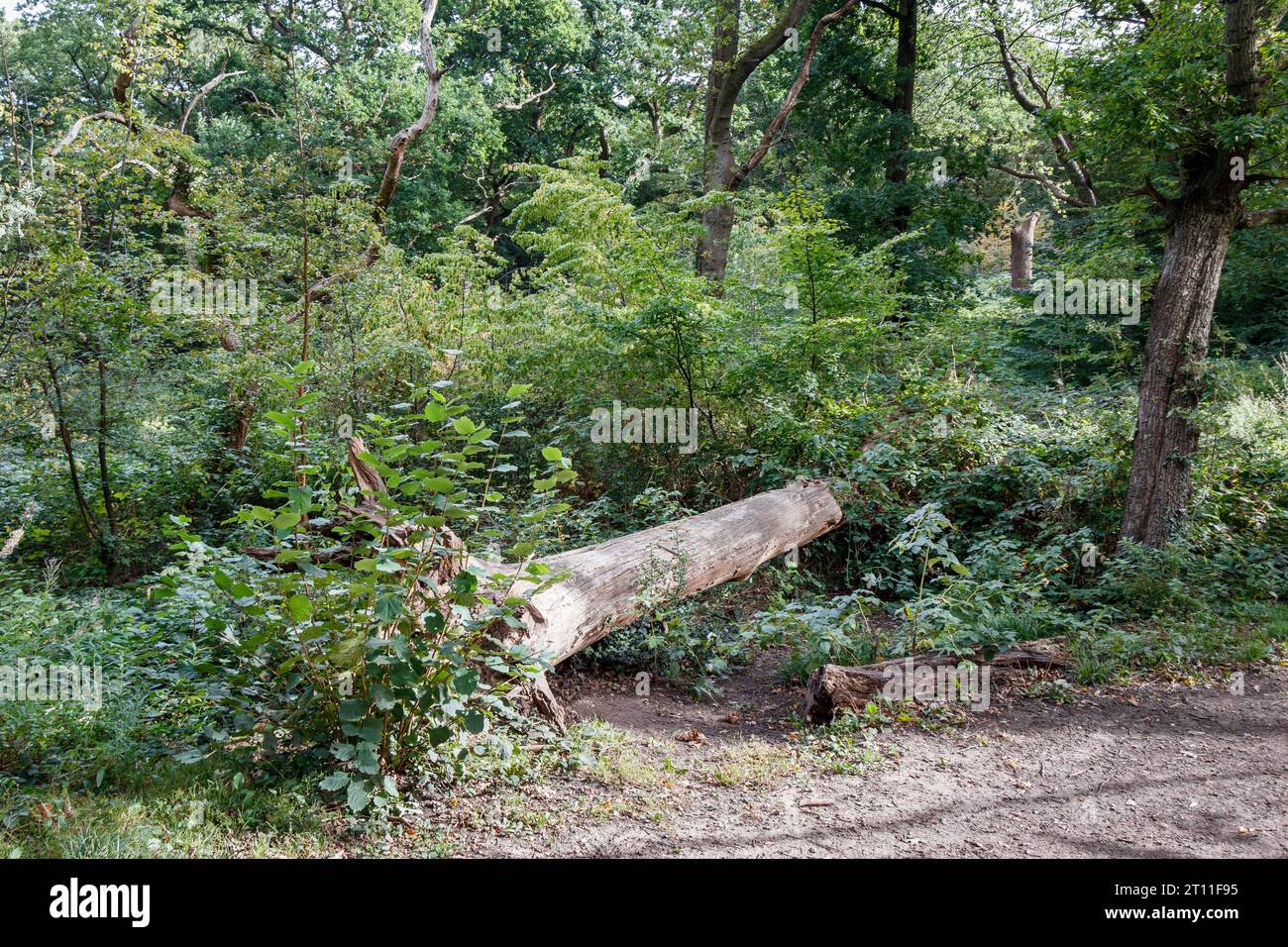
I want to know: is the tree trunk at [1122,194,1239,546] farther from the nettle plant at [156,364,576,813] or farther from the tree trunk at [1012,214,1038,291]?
the tree trunk at [1012,214,1038,291]

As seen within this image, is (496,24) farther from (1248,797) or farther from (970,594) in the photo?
(1248,797)

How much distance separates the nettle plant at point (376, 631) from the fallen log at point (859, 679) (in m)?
1.89

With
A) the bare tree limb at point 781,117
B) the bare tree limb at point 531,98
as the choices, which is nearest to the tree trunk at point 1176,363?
the bare tree limb at point 781,117

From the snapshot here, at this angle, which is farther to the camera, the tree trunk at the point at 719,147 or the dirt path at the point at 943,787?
the tree trunk at the point at 719,147

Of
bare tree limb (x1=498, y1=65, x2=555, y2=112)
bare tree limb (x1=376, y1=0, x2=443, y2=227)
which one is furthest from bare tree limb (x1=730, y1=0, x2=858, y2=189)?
bare tree limb (x1=498, y1=65, x2=555, y2=112)

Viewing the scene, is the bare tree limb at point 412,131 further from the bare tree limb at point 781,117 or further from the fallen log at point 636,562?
the fallen log at point 636,562

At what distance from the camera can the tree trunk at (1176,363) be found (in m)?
6.59

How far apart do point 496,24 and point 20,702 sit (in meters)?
26.1

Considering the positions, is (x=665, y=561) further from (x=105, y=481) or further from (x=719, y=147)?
(x=719, y=147)

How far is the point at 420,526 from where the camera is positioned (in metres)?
3.30

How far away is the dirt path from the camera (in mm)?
3229

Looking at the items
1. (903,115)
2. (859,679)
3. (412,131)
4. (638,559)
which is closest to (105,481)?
(638,559)

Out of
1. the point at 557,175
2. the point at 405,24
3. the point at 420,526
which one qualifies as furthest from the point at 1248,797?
the point at 405,24

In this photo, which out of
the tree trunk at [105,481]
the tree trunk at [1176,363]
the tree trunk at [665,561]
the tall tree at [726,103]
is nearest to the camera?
the tree trunk at [665,561]
